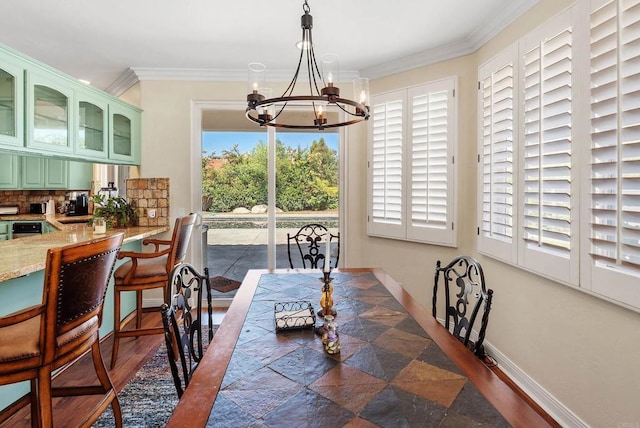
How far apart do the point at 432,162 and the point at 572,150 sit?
55.2 inches

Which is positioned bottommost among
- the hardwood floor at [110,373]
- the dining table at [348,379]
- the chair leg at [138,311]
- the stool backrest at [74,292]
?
the hardwood floor at [110,373]

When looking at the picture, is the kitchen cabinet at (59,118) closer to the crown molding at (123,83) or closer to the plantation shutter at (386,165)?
the crown molding at (123,83)

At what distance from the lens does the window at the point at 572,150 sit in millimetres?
→ 1604

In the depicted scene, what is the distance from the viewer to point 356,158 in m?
3.94

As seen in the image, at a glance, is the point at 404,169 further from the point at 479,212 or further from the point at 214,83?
the point at 214,83

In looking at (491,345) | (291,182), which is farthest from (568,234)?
(291,182)

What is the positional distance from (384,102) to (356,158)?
0.66m

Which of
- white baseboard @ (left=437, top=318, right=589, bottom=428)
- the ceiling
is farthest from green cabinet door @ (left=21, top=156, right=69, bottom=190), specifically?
white baseboard @ (left=437, top=318, right=589, bottom=428)

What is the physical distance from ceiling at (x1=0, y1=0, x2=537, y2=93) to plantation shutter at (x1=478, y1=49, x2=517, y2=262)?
38cm

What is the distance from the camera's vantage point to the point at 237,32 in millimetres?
2941

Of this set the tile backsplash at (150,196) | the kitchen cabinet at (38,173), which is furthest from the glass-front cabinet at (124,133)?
the kitchen cabinet at (38,173)

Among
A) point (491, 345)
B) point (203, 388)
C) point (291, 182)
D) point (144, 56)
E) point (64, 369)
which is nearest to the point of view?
point (203, 388)

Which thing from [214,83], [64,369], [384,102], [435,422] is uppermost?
[214,83]

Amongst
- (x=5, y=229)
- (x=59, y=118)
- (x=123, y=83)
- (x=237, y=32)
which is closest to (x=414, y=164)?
(x=237, y=32)
